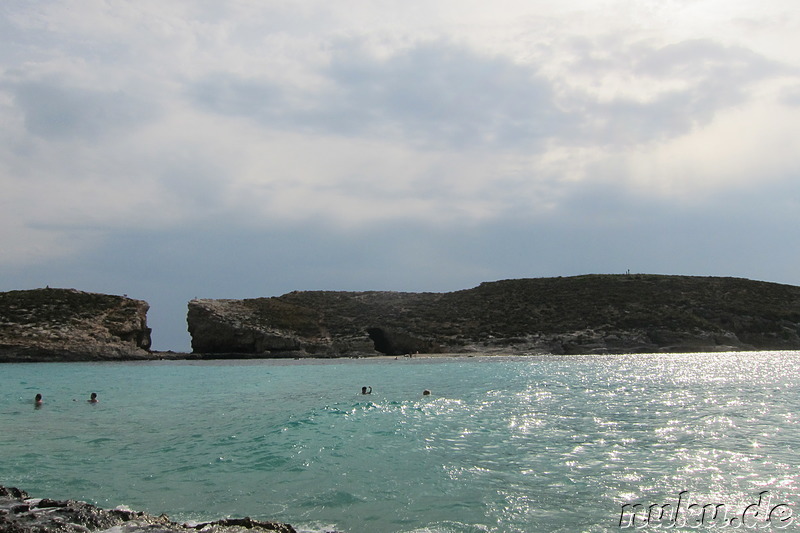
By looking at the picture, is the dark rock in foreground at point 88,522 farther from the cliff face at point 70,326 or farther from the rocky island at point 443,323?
the cliff face at point 70,326

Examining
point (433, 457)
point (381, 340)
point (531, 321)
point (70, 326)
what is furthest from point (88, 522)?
point (531, 321)

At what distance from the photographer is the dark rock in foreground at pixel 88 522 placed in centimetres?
784

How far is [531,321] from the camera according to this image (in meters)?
79.9

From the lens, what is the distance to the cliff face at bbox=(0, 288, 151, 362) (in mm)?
62312

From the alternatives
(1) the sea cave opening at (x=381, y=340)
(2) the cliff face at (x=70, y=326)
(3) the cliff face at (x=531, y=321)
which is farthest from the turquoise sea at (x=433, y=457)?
(1) the sea cave opening at (x=381, y=340)

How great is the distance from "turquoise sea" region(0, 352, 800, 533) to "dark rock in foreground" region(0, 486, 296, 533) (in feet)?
4.22

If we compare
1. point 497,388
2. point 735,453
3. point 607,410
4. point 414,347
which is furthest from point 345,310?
point 735,453

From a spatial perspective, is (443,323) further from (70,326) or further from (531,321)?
(70,326)

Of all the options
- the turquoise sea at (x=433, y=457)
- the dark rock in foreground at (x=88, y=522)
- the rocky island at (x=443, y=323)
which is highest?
the rocky island at (x=443, y=323)

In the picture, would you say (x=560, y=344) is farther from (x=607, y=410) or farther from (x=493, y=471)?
(x=493, y=471)

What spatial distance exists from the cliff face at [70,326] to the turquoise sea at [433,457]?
40.8 meters

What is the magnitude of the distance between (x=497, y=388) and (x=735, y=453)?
1612cm

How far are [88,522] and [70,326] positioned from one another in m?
68.9

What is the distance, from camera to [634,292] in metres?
87.7
